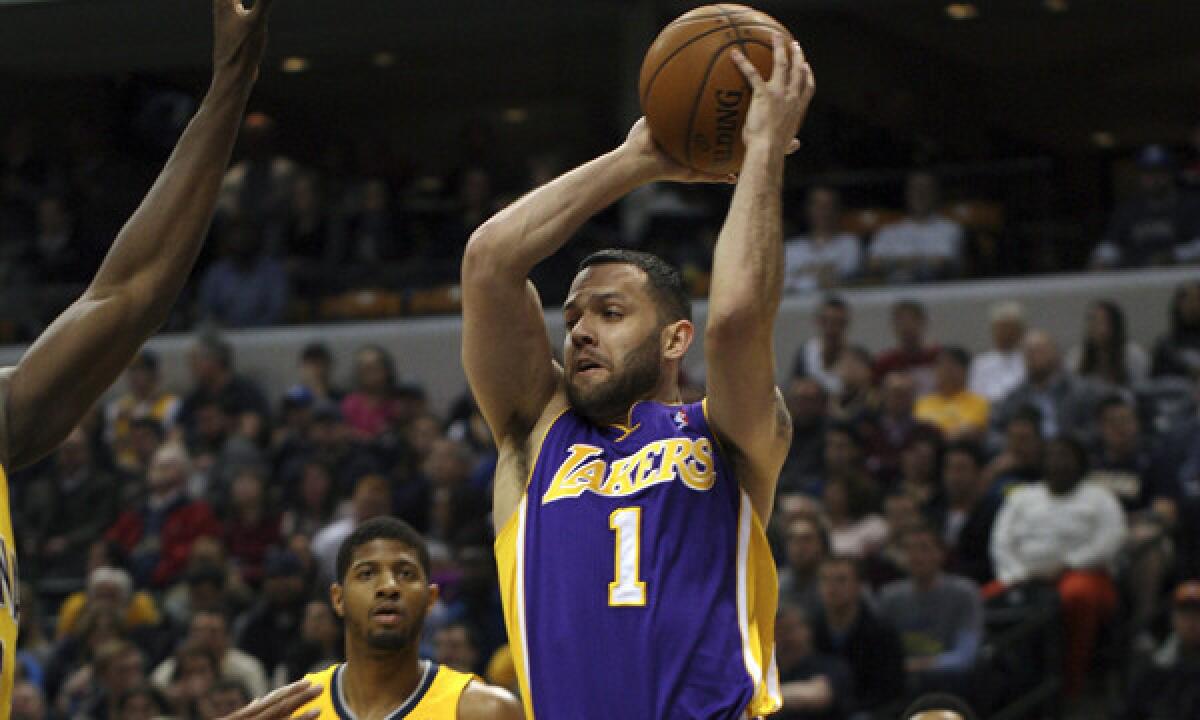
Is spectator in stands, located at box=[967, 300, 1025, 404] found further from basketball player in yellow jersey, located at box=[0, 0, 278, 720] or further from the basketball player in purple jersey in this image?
basketball player in yellow jersey, located at box=[0, 0, 278, 720]

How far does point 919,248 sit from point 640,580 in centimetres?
1081

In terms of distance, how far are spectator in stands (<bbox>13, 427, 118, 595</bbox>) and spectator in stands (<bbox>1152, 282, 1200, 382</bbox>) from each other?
268 inches

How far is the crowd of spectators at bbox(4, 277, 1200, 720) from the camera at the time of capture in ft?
30.8

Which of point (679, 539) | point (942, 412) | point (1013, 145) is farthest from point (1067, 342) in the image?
point (679, 539)

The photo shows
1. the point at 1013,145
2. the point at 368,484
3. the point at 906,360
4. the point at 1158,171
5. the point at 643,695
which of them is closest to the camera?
the point at 643,695

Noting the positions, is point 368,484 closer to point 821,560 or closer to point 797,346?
point 821,560

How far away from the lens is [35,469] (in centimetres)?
1420

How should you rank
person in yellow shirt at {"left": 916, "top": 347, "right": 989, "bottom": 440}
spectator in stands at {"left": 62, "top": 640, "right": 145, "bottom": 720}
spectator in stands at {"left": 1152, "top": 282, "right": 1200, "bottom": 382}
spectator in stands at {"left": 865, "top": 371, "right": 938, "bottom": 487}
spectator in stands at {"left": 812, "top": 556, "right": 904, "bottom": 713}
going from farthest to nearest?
spectator in stands at {"left": 1152, "top": 282, "right": 1200, "bottom": 382} < person in yellow shirt at {"left": 916, "top": 347, "right": 989, "bottom": 440} < spectator in stands at {"left": 865, "top": 371, "right": 938, "bottom": 487} < spectator in stands at {"left": 62, "top": 640, "right": 145, "bottom": 720} < spectator in stands at {"left": 812, "top": 556, "right": 904, "bottom": 713}

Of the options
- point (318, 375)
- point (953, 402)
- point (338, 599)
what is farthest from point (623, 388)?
point (318, 375)

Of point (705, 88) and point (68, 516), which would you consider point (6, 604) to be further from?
point (68, 516)

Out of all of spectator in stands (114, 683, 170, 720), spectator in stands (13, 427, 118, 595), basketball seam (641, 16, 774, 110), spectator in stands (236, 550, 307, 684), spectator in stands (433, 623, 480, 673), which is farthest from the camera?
spectator in stands (13, 427, 118, 595)

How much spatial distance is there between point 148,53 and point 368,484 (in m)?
8.15

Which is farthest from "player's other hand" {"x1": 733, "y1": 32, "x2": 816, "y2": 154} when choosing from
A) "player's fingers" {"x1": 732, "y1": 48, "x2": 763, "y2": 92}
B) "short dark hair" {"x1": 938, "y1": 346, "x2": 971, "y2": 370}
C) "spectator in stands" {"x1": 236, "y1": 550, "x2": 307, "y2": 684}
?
"short dark hair" {"x1": 938, "y1": 346, "x2": 971, "y2": 370}

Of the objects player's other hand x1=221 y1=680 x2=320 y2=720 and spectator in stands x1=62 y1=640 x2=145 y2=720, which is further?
spectator in stands x1=62 y1=640 x2=145 y2=720
